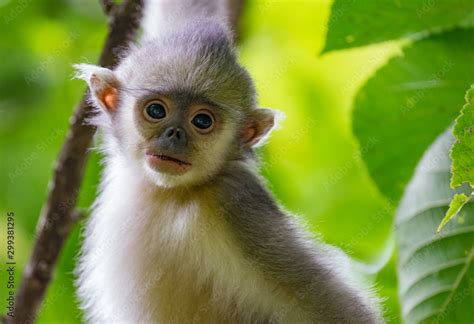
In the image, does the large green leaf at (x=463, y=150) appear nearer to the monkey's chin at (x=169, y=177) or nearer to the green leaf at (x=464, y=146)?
the green leaf at (x=464, y=146)

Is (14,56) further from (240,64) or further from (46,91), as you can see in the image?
(240,64)

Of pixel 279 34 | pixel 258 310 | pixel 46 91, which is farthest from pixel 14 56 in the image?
pixel 258 310

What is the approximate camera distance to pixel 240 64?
4660 mm

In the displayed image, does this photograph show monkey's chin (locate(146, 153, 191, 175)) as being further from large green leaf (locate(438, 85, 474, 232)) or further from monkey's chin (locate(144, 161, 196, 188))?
large green leaf (locate(438, 85, 474, 232))

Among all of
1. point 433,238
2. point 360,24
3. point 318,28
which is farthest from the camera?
point 318,28

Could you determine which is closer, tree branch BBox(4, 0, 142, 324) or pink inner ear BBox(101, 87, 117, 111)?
tree branch BBox(4, 0, 142, 324)

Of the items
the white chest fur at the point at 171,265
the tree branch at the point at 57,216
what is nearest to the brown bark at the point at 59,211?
the tree branch at the point at 57,216

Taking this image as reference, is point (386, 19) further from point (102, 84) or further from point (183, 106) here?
point (102, 84)

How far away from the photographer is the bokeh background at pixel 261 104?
6238mm

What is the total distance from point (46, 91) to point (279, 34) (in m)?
2.15

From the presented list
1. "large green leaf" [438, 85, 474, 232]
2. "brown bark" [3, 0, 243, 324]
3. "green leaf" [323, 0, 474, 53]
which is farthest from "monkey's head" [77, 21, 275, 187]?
"large green leaf" [438, 85, 474, 232]

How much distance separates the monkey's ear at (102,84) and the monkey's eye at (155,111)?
0.38 metres

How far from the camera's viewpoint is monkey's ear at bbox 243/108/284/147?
459 cm

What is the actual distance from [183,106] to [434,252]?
155 cm
